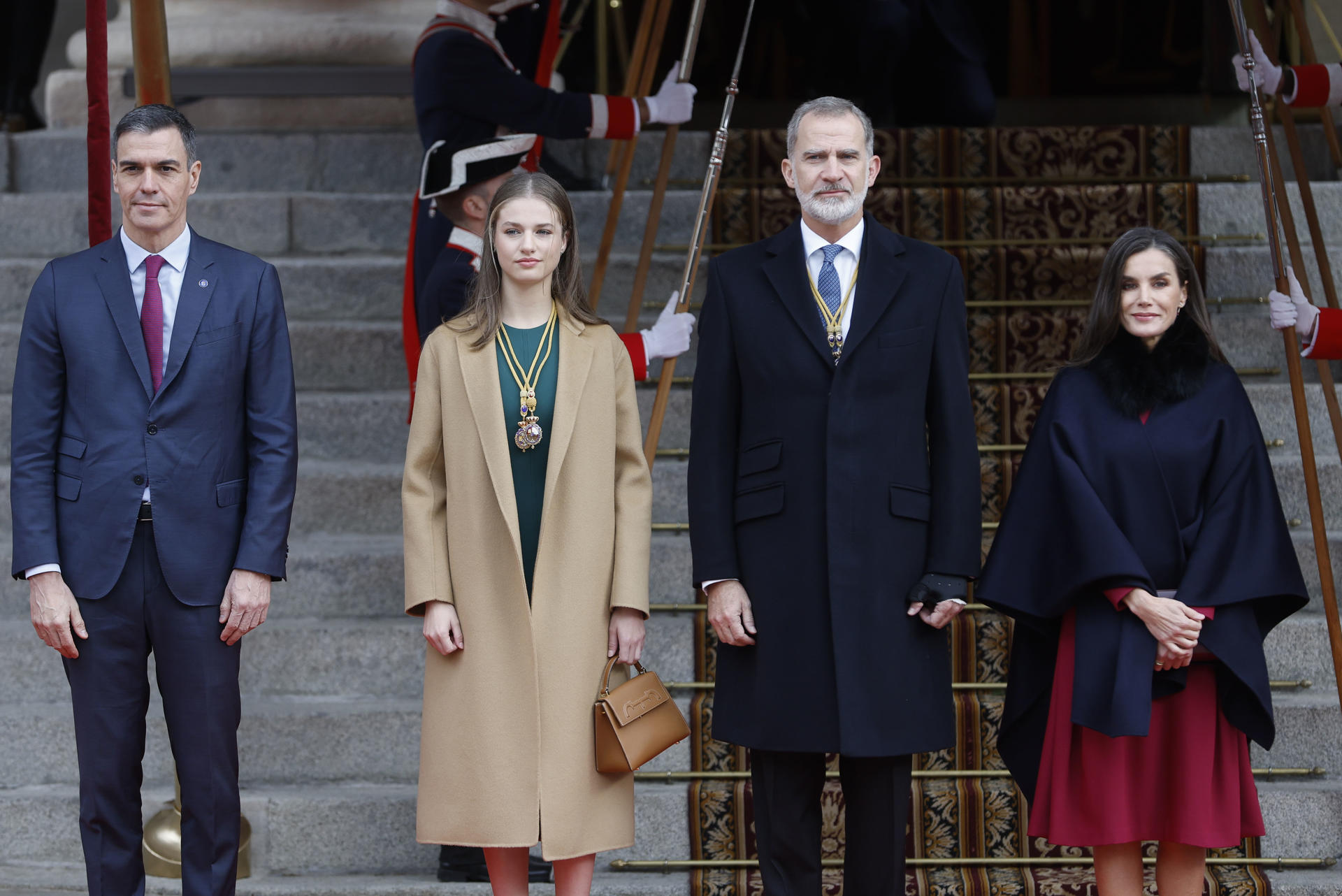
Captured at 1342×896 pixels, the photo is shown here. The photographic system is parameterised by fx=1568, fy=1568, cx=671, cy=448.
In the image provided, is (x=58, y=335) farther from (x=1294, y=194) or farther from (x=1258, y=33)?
(x=1294, y=194)

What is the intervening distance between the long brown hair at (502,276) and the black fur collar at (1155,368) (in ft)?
3.24

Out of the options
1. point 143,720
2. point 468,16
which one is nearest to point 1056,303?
point 468,16

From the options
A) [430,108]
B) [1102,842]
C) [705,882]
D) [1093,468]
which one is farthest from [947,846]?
[430,108]

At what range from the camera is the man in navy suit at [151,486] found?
9.34ft

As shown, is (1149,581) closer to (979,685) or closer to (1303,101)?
(979,685)

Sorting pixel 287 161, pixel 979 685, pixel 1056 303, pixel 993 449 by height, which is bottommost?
pixel 979 685

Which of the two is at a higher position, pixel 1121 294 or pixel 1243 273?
pixel 1243 273

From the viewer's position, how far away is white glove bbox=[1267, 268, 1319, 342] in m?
3.40

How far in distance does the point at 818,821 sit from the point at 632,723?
405mm

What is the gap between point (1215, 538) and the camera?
288cm

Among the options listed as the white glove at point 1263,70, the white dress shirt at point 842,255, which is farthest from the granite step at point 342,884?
the white glove at point 1263,70

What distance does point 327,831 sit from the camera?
3814 mm

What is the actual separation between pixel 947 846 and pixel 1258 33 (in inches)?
93.0

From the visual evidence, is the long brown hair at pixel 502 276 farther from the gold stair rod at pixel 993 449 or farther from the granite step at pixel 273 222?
the granite step at pixel 273 222
